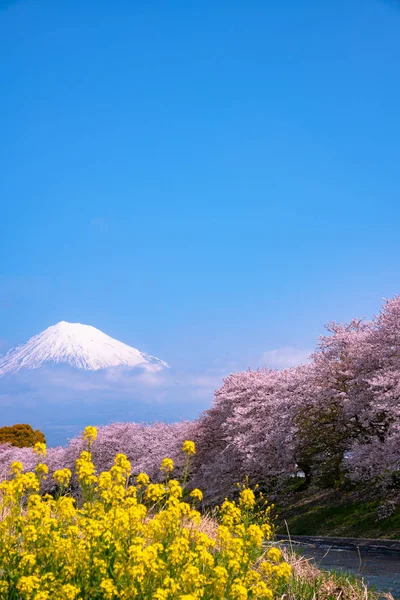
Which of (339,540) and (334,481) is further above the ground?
(334,481)

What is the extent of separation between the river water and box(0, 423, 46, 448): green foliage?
166 ft

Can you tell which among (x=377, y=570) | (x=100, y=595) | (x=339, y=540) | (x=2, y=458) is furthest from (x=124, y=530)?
(x=2, y=458)

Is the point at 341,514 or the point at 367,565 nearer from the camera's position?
the point at 367,565

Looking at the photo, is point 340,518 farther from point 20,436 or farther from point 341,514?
point 20,436

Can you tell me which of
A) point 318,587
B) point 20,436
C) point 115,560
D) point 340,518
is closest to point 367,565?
point 318,587

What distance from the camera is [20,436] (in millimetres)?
64875

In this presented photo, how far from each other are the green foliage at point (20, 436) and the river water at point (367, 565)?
166 ft

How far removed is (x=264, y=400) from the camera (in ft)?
105

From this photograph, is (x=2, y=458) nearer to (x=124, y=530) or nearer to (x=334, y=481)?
(x=334, y=481)

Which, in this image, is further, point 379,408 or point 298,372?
point 298,372

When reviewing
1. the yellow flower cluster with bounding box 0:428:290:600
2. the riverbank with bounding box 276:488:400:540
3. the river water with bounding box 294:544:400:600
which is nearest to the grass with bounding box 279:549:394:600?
the river water with bounding box 294:544:400:600

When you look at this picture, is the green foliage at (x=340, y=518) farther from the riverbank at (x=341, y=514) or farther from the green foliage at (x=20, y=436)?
the green foliage at (x=20, y=436)

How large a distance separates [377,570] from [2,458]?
45.7 m

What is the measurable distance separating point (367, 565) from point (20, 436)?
184 ft
